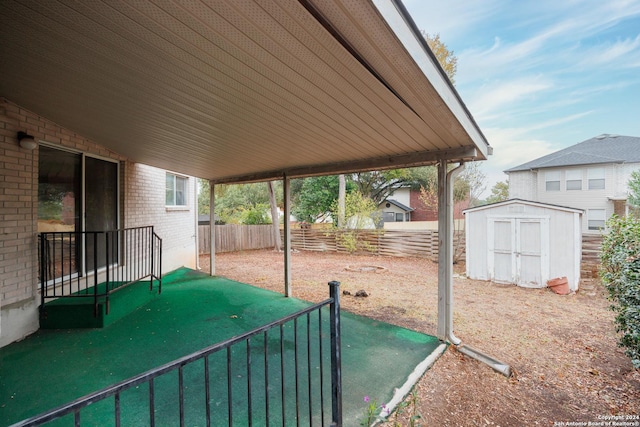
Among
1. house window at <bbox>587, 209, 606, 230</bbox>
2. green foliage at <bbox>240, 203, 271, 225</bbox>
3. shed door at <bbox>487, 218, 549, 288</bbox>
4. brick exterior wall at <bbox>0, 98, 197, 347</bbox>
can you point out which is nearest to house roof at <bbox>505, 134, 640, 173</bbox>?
house window at <bbox>587, 209, 606, 230</bbox>

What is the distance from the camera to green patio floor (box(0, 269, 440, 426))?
245cm

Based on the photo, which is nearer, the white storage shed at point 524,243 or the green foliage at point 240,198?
the white storage shed at point 524,243

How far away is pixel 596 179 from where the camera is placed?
13.1 meters

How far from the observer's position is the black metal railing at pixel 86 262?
3.78 metres

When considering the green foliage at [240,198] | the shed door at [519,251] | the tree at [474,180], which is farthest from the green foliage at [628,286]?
the green foliage at [240,198]

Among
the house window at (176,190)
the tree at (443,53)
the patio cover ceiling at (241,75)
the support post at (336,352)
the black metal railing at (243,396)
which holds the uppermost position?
the tree at (443,53)

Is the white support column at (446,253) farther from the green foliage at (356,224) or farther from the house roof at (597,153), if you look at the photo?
the house roof at (597,153)

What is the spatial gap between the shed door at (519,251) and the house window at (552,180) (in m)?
9.57

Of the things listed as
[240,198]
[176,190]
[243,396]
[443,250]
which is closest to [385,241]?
[176,190]

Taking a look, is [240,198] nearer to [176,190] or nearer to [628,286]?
[176,190]

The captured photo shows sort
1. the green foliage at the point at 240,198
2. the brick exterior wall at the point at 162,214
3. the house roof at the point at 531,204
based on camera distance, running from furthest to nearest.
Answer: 1. the green foliage at the point at 240,198
2. the house roof at the point at 531,204
3. the brick exterior wall at the point at 162,214

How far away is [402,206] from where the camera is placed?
75.0 ft

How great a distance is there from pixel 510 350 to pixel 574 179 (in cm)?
1435

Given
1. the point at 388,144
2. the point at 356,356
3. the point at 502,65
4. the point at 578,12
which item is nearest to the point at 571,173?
the point at 578,12
